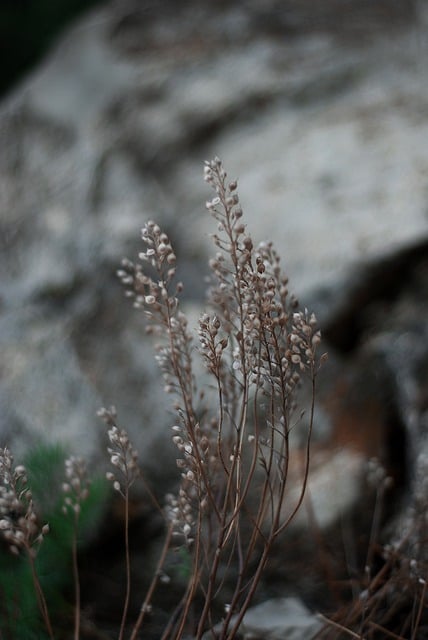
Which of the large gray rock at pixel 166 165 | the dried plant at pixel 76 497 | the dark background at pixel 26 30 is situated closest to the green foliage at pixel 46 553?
the dried plant at pixel 76 497

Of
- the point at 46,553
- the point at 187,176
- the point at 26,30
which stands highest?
the point at 26,30

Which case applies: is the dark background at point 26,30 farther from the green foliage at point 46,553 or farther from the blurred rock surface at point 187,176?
the green foliage at point 46,553

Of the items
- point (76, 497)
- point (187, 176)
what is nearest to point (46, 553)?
point (76, 497)

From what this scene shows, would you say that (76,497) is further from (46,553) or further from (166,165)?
(166,165)

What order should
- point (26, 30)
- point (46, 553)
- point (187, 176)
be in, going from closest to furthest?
point (46, 553) < point (187, 176) < point (26, 30)

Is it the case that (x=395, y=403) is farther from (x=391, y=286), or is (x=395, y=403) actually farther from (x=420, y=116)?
(x=420, y=116)

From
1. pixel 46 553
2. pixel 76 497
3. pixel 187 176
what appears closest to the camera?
pixel 76 497

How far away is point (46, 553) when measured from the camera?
0.95 metres

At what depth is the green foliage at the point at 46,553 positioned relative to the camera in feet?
2.94

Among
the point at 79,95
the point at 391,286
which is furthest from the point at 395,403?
the point at 79,95

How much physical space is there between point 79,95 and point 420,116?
71 cm

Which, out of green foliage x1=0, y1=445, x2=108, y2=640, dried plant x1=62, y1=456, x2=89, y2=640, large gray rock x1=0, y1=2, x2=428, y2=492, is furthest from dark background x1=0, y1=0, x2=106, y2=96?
dried plant x1=62, y1=456, x2=89, y2=640

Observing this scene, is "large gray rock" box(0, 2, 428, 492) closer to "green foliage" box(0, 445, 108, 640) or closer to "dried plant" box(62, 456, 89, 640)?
"green foliage" box(0, 445, 108, 640)

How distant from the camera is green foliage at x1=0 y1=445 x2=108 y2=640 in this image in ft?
2.94
